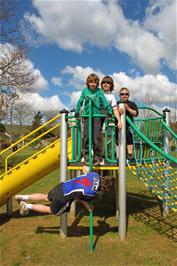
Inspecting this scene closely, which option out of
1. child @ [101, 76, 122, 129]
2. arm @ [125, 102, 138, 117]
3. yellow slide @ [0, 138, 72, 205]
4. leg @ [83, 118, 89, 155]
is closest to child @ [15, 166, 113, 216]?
leg @ [83, 118, 89, 155]

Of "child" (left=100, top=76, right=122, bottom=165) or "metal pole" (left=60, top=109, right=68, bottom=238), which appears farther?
"child" (left=100, top=76, right=122, bottom=165)

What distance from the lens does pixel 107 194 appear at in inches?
316

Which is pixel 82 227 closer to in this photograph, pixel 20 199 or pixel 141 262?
pixel 20 199

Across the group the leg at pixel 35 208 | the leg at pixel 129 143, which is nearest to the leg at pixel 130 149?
the leg at pixel 129 143

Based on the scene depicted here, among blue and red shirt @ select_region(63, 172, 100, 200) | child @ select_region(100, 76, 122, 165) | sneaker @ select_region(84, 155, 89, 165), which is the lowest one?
blue and red shirt @ select_region(63, 172, 100, 200)

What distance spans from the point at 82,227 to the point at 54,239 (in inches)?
29.3

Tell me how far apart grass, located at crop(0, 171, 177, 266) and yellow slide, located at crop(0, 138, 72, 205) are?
0.73 meters

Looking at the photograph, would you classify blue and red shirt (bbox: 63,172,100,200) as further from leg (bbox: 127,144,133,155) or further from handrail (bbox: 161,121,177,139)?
handrail (bbox: 161,121,177,139)

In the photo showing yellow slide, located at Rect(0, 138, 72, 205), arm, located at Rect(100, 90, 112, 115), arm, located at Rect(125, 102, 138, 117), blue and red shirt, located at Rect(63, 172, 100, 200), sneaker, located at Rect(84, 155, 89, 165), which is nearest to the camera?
blue and red shirt, located at Rect(63, 172, 100, 200)

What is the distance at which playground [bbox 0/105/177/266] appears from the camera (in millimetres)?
4164

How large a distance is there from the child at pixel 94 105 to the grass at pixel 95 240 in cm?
136

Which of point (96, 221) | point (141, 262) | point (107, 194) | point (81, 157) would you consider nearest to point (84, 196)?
point (81, 157)

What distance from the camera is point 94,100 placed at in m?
4.66

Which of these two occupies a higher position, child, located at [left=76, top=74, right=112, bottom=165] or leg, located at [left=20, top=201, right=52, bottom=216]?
child, located at [left=76, top=74, right=112, bottom=165]
